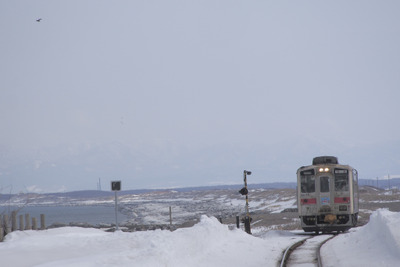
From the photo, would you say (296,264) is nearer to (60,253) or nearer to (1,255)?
(60,253)

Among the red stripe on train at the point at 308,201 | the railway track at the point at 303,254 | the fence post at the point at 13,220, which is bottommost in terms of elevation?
the railway track at the point at 303,254

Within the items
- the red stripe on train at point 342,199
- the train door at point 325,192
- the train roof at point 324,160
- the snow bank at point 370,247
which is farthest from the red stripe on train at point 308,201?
the snow bank at point 370,247

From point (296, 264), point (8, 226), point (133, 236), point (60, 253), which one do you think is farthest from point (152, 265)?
point (8, 226)

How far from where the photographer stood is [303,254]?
16.9 meters

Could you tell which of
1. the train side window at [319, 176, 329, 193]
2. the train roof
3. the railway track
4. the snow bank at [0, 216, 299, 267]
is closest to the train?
the train side window at [319, 176, 329, 193]

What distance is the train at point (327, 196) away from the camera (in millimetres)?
25547

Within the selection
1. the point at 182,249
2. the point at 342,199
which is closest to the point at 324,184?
the point at 342,199

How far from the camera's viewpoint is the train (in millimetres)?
25547

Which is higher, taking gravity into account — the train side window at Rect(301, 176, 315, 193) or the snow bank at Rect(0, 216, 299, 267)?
the train side window at Rect(301, 176, 315, 193)

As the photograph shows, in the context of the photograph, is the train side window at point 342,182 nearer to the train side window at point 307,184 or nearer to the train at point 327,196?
the train at point 327,196

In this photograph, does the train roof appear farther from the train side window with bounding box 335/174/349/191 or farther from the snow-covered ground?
the snow-covered ground

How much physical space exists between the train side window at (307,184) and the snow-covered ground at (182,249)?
598 centimetres

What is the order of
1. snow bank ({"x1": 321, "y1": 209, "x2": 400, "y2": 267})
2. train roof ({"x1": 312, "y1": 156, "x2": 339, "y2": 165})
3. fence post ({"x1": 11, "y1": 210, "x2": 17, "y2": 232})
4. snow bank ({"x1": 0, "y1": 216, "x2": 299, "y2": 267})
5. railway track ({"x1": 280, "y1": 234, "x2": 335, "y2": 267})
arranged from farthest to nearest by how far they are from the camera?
1. train roof ({"x1": 312, "y1": 156, "x2": 339, "y2": 165})
2. fence post ({"x1": 11, "y1": 210, "x2": 17, "y2": 232})
3. railway track ({"x1": 280, "y1": 234, "x2": 335, "y2": 267})
4. snow bank ({"x1": 321, "y1": 209, "x2": 400, "y2": 267})
5. snow bank ({"x1": 0, "y1": 216, "x2": 299, "y2": 267})

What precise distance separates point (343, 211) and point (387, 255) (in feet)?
35.9
